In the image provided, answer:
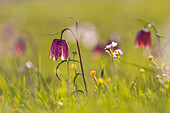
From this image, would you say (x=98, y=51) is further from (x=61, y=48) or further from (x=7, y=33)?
(x=7, y=33)

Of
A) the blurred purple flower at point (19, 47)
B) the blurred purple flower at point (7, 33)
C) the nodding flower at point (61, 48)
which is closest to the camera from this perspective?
the nodding flower at point (61, 48)

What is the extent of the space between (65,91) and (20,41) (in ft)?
5.55

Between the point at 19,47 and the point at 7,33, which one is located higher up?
the point at 7,33

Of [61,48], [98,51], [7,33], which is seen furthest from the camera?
[7,33]

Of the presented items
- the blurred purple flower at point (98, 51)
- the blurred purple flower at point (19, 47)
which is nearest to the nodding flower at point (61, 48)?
the blurred purple flower at point (19, 47)

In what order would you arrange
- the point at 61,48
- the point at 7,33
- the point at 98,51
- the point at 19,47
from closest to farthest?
the point at 61,48 < the point at 19,47 < the point at 98,51 < the point at 7,33

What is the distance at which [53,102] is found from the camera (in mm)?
1835

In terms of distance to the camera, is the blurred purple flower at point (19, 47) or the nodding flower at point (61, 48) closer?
the nodding flower at point (61, 48)

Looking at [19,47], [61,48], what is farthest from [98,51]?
[61,48]

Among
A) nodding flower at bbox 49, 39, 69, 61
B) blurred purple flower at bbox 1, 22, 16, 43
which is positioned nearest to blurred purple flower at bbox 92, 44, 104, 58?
nodding flower at bbox 49, 39, 69, 61

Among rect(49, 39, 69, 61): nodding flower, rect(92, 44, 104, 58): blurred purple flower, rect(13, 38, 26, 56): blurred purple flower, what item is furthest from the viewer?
rect(92, 44, 104, 58): blurred purple flower

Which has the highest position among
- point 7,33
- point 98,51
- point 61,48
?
point 7,33

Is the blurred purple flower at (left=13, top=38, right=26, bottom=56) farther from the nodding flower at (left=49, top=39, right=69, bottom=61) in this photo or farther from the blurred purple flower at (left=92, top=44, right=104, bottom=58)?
the nodding flower at (left=49, top=39, right=69, bottom=61)

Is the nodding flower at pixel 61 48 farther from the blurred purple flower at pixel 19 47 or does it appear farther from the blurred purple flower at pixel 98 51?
the blurred purple flower at pixel 98 51
